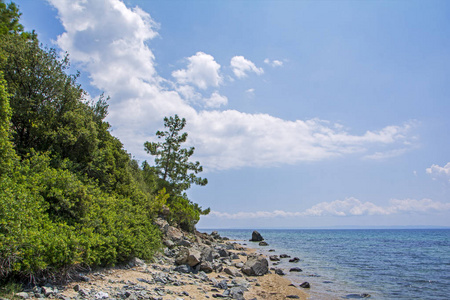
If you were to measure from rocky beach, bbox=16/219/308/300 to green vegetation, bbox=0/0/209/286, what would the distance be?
64cm

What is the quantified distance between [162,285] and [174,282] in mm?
981

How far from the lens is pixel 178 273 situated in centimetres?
1688

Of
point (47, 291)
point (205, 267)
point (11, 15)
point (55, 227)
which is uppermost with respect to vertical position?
point (11, 15)

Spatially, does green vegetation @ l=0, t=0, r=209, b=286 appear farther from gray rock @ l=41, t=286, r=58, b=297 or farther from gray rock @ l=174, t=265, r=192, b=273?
gray rock @ l=174, t=265, r=192, b=273

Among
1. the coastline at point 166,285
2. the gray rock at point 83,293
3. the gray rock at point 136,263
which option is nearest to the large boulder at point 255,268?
the coastline at point 166,285

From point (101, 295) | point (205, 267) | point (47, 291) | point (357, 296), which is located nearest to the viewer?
point (47, 291)

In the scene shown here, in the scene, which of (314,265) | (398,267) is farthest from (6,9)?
(398,267)

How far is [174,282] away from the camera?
576 inches

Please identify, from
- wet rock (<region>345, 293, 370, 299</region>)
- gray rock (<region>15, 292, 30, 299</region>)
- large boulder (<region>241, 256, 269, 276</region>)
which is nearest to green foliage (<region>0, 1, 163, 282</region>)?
gray rock (<region>15, 292, 30, 299</region>)

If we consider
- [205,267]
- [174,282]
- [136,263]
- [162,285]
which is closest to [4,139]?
[136,263]

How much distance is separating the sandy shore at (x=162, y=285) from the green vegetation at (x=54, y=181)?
78cm

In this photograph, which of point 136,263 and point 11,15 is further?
point 11,15

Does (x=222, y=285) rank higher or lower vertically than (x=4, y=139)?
lower

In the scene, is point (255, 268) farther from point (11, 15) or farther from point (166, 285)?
point (11, 15)
